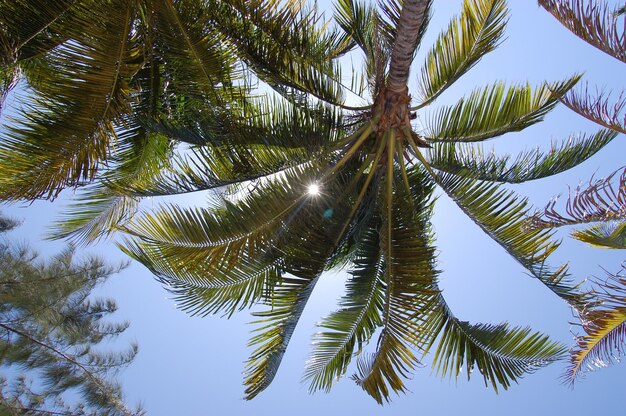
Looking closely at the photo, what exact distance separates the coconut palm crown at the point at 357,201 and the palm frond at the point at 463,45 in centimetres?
2

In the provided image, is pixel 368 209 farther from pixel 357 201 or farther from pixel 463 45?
pixel 463 45

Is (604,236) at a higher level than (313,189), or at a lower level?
lower

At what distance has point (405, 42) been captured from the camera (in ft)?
18.4

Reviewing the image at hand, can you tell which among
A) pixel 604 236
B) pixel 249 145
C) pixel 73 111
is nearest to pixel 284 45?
pixel 249 145

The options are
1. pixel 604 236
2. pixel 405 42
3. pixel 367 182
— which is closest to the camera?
pixel 604 236

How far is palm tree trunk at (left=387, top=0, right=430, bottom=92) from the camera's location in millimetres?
5191

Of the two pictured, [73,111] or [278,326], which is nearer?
[73,111]

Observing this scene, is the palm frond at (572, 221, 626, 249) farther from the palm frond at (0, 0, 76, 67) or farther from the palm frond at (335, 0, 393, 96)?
the palm frond at (0, 0, 76, 67)

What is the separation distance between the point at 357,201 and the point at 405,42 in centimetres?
206

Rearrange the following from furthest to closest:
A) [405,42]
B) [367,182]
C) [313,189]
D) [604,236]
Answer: [367,182]
[313,189]
[405,42]
[604,236]

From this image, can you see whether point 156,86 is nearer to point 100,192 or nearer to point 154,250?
point 100,192

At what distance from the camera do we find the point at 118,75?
502cm

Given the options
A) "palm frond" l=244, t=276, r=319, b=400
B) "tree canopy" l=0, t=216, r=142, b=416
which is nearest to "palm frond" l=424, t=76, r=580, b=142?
"palm frond" l=244, t=276, r=319, b=400

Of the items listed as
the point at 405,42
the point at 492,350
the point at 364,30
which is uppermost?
the point at 364,30
